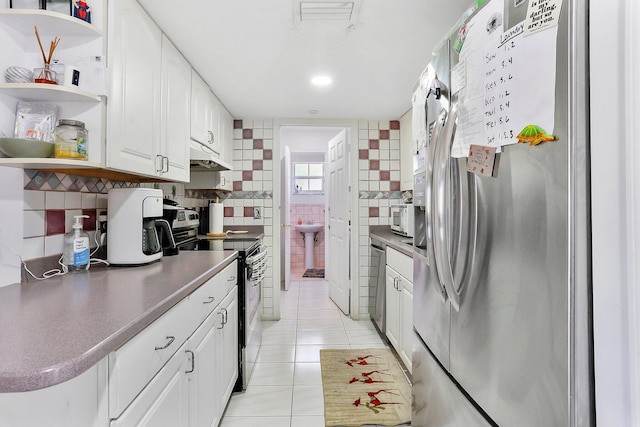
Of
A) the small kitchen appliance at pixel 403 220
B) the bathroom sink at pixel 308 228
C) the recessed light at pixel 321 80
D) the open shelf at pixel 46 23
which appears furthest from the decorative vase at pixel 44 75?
the bathroom sink at pixel 308 228

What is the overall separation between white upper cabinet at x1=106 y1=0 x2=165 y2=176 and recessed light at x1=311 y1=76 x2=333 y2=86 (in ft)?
3.43

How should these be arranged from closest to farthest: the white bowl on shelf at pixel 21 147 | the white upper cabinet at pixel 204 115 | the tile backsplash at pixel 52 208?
1. the white bowl on shelf at pixel 21 147
2. the tile backsplash at pixel 52 208
3. the white upper cabinet at pixel 204 115

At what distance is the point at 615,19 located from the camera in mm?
501

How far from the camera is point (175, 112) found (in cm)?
190

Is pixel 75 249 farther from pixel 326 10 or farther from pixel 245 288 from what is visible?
pixel 326 10

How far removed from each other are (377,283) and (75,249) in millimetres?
2370

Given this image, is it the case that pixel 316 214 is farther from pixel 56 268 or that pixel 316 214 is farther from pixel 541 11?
pixel 541 11

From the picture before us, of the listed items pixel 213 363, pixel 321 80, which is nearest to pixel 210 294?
pixel 213 363

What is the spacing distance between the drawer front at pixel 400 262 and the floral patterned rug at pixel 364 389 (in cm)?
73

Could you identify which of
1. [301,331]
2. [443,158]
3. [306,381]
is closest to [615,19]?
[443,158]

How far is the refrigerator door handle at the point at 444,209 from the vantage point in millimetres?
902

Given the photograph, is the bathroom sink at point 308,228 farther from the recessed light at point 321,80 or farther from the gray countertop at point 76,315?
the gray countertop at point 76,315

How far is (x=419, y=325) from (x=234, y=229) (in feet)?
8.25

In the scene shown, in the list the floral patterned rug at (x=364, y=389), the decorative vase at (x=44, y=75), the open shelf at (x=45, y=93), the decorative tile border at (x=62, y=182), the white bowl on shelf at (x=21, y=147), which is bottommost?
the floral patterned rug at (x=364, y=389)
